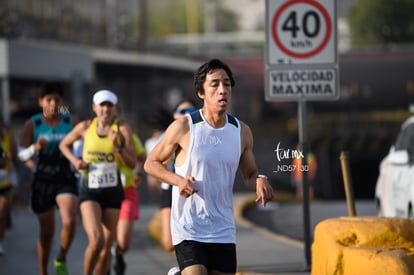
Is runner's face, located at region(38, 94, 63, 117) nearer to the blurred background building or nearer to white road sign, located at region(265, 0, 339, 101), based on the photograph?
white road sign, located at region(265, 0, 339, 101)

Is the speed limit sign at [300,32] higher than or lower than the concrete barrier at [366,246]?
higher

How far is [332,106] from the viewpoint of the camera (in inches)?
2862

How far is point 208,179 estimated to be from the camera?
7.41 metres

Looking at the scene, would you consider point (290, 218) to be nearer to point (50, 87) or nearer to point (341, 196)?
point (50, 87)

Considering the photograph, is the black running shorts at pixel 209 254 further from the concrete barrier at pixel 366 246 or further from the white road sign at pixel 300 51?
the white road sign at pixel 300 51

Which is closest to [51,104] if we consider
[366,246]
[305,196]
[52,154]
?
[52,154]

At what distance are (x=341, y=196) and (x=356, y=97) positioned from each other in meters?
28.2

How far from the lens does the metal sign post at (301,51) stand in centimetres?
1195

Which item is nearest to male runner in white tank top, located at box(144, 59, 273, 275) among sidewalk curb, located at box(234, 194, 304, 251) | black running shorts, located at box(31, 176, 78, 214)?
black running shorts, located at box(31, 176, 78, 214)

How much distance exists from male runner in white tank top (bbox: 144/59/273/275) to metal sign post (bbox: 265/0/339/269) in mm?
4459

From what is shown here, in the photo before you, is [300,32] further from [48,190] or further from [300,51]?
[48,190]

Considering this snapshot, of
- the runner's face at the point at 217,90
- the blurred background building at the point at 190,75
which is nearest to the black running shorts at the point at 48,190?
the runner's face at the point at 217,90

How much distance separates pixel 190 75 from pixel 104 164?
207 ft

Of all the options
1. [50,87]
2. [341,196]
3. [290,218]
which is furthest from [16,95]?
[50,87]
